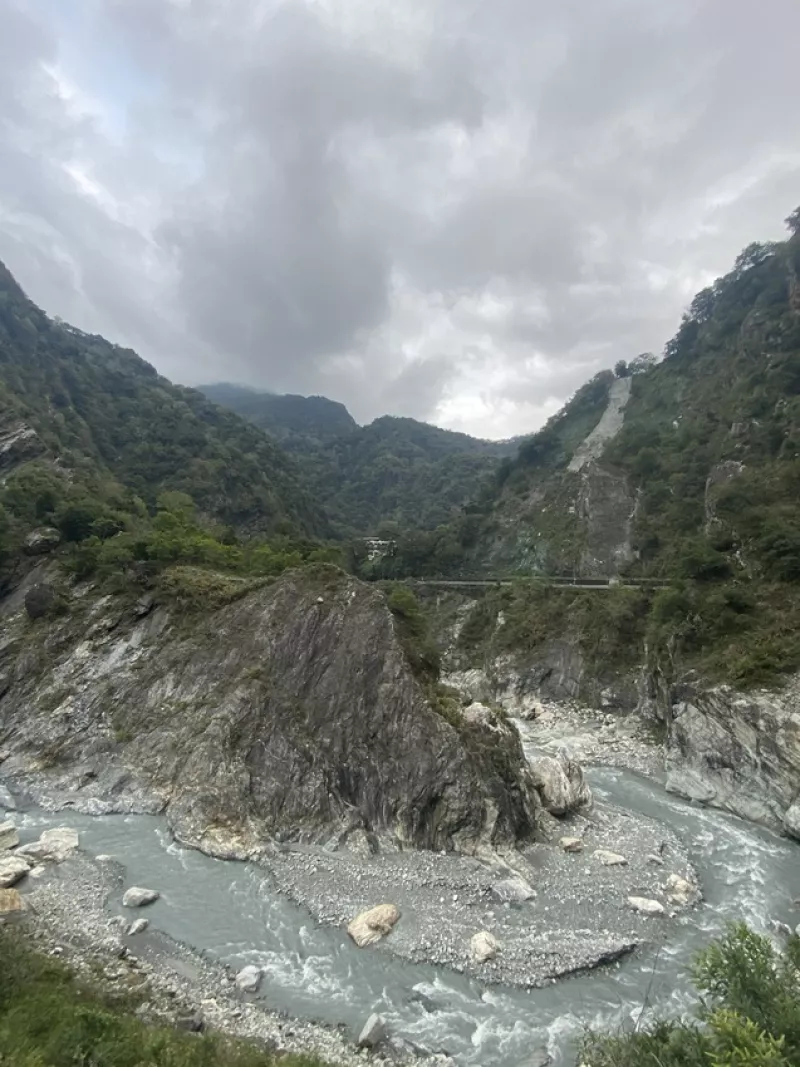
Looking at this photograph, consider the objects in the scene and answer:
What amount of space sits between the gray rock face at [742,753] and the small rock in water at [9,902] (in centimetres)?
2928

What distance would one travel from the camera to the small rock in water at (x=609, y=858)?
72.9 feet

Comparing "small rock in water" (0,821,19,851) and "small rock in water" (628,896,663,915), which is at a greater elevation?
"small rock in water" (628,896,663,915)

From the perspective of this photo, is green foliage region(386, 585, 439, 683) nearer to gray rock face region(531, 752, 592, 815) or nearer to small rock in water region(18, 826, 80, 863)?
gray rock face region(531, 752, 592, 815)

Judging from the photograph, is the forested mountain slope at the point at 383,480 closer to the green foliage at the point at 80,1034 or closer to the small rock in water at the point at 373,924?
the small rock in water at the point at 373,924

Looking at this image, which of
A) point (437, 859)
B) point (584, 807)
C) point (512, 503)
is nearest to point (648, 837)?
point (584, 807)

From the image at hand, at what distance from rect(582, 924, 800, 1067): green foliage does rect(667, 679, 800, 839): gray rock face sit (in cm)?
2024

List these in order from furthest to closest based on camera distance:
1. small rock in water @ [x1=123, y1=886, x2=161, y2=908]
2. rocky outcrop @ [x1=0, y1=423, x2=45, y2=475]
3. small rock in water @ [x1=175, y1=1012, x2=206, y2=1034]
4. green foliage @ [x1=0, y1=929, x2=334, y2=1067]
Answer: rocky outcrop @ [x1=0, y1=423, x2=45, y2=475] < small rock in water @ [x1=123, y1=886, x2=161, y2=908] < small rock in water @ [x1=175, y1=1012, x2=206, y2=1034] < green foliage @ [x1=0, y1=929, x2=334, y2=1067]

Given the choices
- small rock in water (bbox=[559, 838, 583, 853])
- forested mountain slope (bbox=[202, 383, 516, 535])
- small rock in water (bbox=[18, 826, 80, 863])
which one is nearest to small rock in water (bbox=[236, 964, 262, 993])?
small rock in water (bbox=[18, 826, 80, 863])

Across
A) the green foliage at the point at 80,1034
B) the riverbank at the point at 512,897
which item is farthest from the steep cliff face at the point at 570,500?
the green foliage at the point at 80,1034

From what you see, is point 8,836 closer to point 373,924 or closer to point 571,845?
point 373,924

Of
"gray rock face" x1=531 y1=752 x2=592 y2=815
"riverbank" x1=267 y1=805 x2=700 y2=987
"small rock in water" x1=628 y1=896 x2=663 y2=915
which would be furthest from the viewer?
"gray rock face" x1=531 y1=752 x2=592 y2=815

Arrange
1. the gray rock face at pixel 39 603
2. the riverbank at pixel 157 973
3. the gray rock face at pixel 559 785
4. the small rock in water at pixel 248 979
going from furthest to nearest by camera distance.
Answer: the gray rock face at pixel 39 603, the gray rock face at pixel 559 785, the small rock in water at pixel 248 979, the riverbank at pixel 157 973

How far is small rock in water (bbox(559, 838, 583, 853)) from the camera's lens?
23.4m

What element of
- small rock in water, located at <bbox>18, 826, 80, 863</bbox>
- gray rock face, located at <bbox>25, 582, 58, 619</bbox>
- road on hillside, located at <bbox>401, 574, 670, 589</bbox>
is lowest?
small rock in water, located at <bbox>18, 826, 80, 863</bbox>
